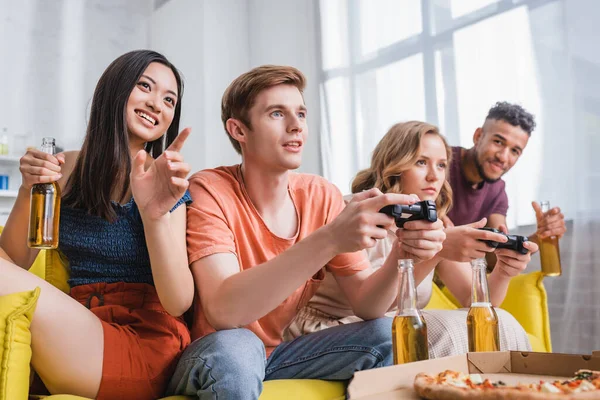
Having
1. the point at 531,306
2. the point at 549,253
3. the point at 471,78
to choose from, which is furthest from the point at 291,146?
the point at 471,78

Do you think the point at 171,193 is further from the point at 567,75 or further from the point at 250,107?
the point at 567,75

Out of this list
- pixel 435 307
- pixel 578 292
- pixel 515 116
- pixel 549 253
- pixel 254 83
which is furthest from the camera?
pixel 515 116

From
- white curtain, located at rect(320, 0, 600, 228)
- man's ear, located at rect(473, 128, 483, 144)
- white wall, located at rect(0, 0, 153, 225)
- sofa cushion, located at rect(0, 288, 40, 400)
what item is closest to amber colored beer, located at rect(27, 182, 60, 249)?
sofa cushion, located at rect(0, 288, 40, 400)

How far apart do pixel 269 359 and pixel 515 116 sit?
2.00 metres

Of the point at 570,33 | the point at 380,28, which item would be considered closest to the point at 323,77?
the point at 380,28

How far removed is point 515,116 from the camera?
9.41 ft

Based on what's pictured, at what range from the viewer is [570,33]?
281 cm

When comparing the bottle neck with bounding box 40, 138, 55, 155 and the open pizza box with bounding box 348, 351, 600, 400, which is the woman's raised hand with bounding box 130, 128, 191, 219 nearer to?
the bottle neck with bounding box 40, 138, 55, 155

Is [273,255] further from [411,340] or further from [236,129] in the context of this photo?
[411,340]

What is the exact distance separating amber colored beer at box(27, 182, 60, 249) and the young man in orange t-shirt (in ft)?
0.93

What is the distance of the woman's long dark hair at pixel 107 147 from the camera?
138 centimetres

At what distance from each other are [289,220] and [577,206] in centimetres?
181

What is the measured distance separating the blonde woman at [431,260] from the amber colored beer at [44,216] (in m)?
0.64

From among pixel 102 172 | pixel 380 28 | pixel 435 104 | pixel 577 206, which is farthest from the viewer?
pixel 380 28
